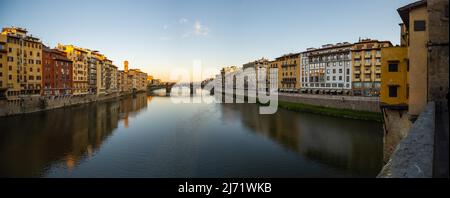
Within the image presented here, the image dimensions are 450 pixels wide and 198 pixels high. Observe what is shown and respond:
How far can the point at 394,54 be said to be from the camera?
45.4 ft

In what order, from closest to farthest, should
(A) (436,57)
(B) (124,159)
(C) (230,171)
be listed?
(A) (436,57), (C) (230,171), (B) (124,159)

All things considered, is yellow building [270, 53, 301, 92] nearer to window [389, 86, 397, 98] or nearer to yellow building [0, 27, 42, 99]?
window [389, 86, 397, 98]

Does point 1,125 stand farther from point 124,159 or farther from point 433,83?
point 433,83

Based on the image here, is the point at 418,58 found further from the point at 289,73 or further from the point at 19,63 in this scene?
the point at 289,73

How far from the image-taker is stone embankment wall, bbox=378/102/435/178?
11.7ft

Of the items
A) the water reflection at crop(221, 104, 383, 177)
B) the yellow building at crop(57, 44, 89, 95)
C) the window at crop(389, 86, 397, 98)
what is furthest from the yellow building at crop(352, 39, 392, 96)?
the yellow building at crop(57, 44, 89, 95)

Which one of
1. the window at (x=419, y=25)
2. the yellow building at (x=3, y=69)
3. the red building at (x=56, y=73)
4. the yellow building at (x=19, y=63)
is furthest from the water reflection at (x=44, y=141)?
the window at (x=419, y=25)

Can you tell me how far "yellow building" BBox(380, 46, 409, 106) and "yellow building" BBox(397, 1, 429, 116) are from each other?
2.40m

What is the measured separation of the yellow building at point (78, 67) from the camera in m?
56.8

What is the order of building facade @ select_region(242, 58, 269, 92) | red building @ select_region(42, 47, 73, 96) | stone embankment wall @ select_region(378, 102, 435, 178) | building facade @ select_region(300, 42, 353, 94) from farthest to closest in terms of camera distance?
building facade @ select_region(242, 58, 269, 92) < building facade @ select_region(300, 42, 353, 94) < red building @ select_region(42, 47, 73, 96) < stone embankment wall @ select_region(378, 102, 435, 178)

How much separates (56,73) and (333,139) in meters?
49.4
